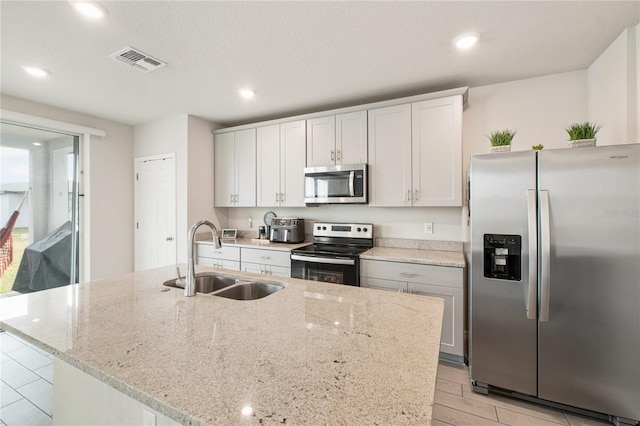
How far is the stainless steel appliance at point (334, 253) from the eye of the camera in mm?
2630

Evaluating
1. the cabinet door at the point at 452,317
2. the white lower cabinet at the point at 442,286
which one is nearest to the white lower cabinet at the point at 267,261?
the white lower cabinet at the point at 442,286

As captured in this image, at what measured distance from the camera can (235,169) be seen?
3.77 meters

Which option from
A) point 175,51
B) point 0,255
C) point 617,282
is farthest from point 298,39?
point 0,255

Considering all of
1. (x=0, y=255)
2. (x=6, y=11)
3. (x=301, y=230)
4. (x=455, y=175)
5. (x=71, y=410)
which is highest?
(x=6, y=11)

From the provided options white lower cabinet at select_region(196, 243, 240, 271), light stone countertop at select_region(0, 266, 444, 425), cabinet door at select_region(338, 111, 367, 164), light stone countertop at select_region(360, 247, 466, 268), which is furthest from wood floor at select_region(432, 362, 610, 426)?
white lower cabinet at select_region(196, 243, 240, 271)

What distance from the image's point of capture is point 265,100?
3.11m

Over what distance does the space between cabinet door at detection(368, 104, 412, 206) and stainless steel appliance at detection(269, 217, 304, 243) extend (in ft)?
3.27

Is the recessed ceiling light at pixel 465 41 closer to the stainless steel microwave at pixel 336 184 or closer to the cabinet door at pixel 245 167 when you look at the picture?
the stainless steel microwave at pixel 336 184

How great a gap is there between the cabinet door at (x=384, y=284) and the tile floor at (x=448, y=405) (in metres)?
0.74

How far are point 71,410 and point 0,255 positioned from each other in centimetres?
304

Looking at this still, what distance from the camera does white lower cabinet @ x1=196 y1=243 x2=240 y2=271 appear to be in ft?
11.0

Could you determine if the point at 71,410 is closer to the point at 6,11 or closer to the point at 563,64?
the point at 6,11

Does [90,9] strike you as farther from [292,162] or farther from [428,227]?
[428,227]

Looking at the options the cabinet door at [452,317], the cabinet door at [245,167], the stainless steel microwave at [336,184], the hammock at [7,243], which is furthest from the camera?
the cabinet door at [245,167]
